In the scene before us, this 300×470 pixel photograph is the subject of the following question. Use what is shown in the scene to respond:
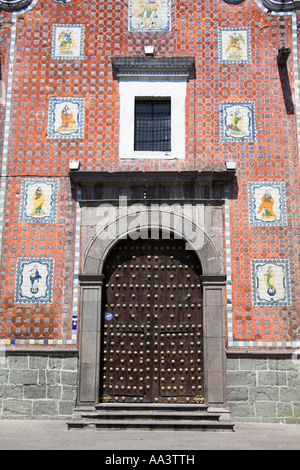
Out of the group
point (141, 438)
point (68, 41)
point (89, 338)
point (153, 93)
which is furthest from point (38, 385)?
point (68, 41)

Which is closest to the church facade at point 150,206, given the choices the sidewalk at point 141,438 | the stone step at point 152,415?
the stone step at point 152,415

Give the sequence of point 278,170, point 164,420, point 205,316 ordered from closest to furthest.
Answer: point 164,420 → point 205,316 → point 278,170

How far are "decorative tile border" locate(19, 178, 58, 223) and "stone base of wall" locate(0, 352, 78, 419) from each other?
2.34 meters

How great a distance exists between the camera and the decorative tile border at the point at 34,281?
29.7ft

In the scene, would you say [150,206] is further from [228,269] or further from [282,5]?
[282,5]

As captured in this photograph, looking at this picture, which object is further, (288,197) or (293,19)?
(293,19)

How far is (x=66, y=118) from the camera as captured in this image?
9.74 m

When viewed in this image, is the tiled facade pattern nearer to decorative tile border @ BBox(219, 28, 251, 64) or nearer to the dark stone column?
decorative tile border @ BBox(219, 28, 251, 64)

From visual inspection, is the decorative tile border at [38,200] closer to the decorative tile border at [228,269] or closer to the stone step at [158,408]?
the decorative tile border at [228,269]

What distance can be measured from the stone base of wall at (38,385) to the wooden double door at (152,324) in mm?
583

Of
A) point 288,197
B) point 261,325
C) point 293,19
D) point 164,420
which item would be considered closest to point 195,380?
point 164,420

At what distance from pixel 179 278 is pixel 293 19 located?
5.36 m
